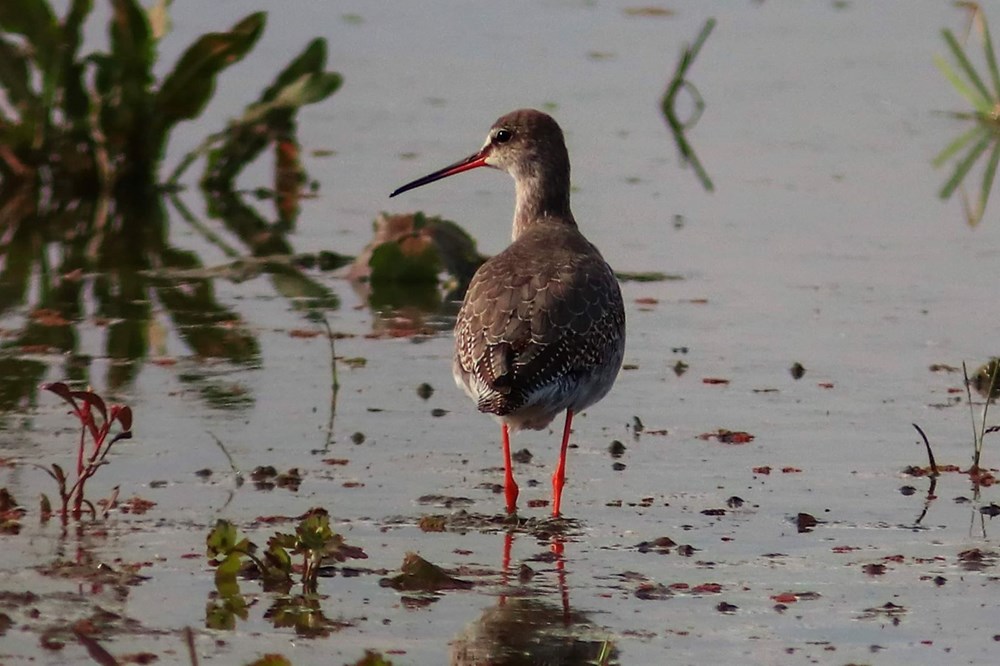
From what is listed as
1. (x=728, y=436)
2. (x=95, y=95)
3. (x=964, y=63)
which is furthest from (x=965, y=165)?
(x=728, y=436)

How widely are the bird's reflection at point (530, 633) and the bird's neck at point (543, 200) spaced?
126 inches

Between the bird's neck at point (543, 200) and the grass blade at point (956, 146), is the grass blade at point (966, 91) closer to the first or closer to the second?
the grass blade at point (956, 146)

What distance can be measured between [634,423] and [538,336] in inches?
45.7

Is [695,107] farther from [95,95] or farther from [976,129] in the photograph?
[95,95]

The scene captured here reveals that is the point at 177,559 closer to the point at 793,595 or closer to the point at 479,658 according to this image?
the point at 479,658

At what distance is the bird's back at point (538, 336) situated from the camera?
818 cm

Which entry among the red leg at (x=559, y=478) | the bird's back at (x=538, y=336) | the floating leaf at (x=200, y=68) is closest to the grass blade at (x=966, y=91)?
the floating leaf at (x=200, y=68)

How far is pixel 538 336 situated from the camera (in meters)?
8.30

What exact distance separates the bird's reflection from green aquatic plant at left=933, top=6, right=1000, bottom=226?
24.2ft

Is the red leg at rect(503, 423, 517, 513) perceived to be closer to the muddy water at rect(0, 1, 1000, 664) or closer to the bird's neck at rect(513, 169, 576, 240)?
the muddy water at rect(0, 1, 1000, 664)

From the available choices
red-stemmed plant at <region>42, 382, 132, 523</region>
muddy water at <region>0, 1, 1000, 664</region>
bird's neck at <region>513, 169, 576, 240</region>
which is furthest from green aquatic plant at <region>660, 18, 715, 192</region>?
red-stemmed plant at <region>42, 382, 132, 523</region>

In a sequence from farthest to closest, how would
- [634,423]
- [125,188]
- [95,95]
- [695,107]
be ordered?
1. [695,107]
2. [125,188]
3. [95,95]
4. [634,423]

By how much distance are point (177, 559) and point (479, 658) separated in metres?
1.43

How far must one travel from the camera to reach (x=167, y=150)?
14.8 m
